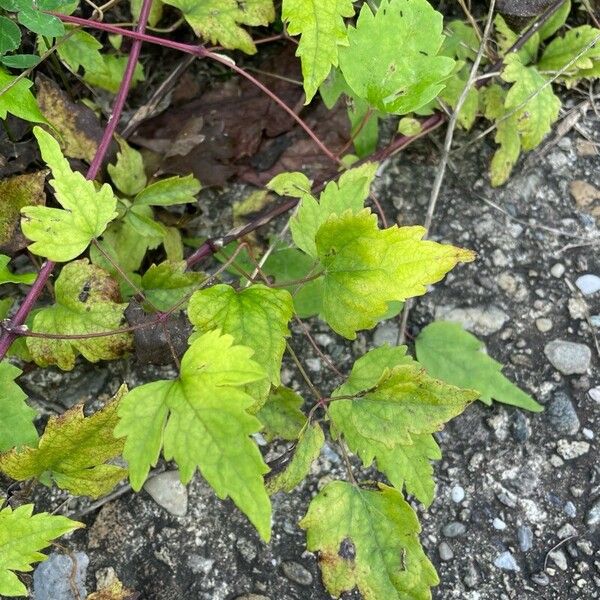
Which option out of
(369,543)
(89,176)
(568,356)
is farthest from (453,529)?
(89,176)

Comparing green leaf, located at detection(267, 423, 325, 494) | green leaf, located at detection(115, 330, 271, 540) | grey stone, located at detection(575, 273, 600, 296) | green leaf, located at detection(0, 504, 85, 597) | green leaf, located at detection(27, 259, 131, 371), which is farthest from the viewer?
grey stone, located at detection(575, 273, 600, 296)

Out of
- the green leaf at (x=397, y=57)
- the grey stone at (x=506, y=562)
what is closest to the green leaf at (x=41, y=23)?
the green leaf at (x=397, y=57)

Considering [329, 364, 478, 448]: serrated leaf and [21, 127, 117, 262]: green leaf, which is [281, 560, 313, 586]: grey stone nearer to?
[329, 364, 478, 448]: serrated leaf

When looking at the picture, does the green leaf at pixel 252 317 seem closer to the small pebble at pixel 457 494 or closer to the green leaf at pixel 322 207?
the green leaf at pixel 322 207

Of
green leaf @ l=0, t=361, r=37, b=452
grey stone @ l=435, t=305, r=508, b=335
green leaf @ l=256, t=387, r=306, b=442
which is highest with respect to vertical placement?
green leaf @ l=0, t=361, r=37, b=452

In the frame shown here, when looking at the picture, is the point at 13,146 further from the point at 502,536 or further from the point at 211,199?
the point at 502,536

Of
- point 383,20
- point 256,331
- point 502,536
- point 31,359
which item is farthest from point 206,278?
point 502,536

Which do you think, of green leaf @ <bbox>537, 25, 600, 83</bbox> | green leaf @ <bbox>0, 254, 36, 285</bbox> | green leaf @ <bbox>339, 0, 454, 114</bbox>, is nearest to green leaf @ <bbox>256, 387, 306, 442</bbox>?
green leaf @ <bbox>0, 254, 36, 285</bbox>
